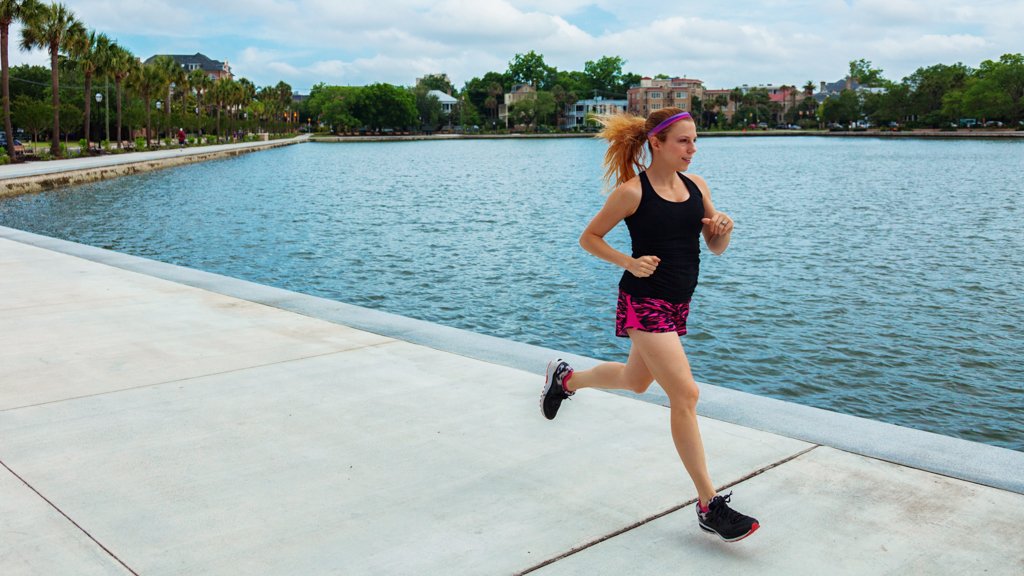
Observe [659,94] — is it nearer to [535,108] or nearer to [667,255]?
[535,108]

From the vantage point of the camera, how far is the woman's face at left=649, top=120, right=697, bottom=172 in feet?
11.6

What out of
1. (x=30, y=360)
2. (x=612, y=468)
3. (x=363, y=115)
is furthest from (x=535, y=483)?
(x=363, y=115)

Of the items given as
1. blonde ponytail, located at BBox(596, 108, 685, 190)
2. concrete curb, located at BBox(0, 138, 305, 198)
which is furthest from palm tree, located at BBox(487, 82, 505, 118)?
blonde ponytail, located at BBox(596, 108, 685, 190)

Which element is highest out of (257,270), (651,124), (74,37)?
(74,37)

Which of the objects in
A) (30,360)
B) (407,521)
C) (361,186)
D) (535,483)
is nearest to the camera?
(407,521)

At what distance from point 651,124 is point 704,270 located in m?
11.9

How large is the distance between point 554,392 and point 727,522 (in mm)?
1776

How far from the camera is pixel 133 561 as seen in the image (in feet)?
10.6

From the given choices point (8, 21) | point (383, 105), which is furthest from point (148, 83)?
point (383, 105)

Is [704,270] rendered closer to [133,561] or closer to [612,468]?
[612,468]

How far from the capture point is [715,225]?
12.0 ft

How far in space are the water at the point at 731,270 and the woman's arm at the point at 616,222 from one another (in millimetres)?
4959

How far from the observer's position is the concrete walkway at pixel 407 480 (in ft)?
Result: 10.7

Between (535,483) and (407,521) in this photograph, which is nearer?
(407,521)
